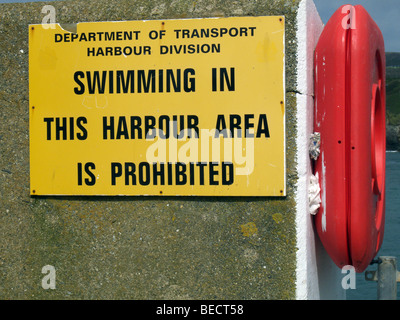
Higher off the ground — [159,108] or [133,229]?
[159,108]

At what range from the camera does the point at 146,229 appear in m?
2.75

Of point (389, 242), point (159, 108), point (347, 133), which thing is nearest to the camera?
point (347, 133)

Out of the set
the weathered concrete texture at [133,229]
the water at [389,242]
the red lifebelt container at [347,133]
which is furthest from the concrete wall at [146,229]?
the water at [389,242]

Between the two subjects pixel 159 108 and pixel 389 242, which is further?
pixel 389 242

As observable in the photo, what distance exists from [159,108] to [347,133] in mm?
931

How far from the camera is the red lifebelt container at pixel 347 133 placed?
2.57 metres

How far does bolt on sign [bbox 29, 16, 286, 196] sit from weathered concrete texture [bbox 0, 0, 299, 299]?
0.06m

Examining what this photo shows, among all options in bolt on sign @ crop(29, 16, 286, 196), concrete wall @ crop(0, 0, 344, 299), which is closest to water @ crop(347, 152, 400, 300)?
concrete wall @ crop(0, 0, 344, 299)

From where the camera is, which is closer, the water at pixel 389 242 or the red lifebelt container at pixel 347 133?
the red lifebelt container at pixel 347 133

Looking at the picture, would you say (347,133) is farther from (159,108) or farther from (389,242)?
(389,242)

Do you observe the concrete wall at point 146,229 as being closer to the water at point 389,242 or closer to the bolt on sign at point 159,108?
the bolt on sign at point 159,108

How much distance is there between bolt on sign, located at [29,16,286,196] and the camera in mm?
2645

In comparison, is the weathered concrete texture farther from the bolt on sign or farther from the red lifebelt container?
the red lifebelt container

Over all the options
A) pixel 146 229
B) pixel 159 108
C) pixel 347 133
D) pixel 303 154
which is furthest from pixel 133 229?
pixel 347 133
